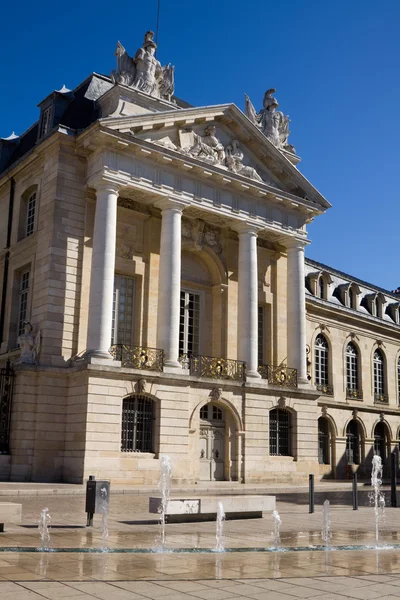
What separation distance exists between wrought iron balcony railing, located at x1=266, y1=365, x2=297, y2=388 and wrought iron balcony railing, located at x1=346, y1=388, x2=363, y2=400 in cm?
1103

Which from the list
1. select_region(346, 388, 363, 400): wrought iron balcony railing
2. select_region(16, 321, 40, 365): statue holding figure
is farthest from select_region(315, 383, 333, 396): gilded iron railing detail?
select_region(16, 321, 40, 365): statue holding figure

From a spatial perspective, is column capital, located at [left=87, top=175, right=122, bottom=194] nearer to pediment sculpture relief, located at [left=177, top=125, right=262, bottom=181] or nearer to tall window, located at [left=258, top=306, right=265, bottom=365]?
pediment sculpture relief, located at [left=177, top=125, right=262, bottom=181]

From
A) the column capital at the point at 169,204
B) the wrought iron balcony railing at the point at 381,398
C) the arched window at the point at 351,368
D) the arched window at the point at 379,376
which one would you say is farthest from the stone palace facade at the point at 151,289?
the arched window at the point at 379,376

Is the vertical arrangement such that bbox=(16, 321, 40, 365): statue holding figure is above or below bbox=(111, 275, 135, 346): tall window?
below

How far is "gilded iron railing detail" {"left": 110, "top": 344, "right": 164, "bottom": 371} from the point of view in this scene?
25500mm

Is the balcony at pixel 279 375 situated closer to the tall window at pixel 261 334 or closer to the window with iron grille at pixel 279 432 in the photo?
the tall window at pixel 261 334

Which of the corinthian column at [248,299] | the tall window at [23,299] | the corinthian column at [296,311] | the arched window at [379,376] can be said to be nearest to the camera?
the tall window at [23,299]

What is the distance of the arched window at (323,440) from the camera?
126 feet

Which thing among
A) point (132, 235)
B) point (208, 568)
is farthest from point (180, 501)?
point (132, 235)

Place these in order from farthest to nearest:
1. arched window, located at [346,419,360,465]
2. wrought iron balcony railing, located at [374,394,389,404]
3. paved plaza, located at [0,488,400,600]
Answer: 1. wrought iron balcony railing, located at [374,394,389,404]
2. arched window, located at [346,419,360,465]
3. paved plaza, located at [0,488,400,600]

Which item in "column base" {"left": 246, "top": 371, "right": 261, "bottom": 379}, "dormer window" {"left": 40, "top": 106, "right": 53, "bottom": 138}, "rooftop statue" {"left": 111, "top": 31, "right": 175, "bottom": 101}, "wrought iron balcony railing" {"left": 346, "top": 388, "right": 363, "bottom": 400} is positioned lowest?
"column base" {"left": 246, "top": 371, "right": 261, "bottom": 379}

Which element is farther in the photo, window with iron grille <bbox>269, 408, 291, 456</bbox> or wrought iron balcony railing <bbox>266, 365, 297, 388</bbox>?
wrought iron balcony railing <bbox>266, 365, 297, 388</bbox>

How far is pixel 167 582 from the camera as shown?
7.55m

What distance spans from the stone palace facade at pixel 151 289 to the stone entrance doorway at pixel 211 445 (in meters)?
0.07
